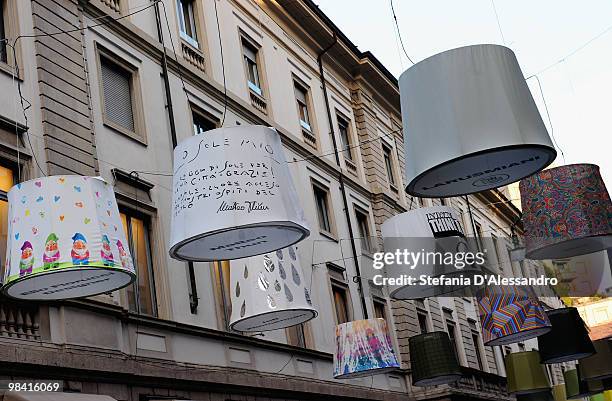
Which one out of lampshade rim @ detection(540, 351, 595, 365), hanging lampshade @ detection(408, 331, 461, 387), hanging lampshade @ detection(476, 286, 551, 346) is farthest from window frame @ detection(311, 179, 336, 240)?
lampshade rim @ detection(540, 351, 595, 365)

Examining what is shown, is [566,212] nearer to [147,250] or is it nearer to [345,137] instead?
[147,250]

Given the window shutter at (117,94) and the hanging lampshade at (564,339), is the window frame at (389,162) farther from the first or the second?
the window shutter at (117,94)

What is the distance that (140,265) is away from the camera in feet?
43.0

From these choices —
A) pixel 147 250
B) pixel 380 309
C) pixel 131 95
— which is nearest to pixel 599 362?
pixel 380 309

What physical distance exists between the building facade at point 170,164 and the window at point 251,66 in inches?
2.7

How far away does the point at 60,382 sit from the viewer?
1029cm

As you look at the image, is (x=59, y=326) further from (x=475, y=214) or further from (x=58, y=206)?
(x=475, y=214)

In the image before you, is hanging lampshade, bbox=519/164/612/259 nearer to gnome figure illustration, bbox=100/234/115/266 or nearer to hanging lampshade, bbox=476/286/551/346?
hanging lampshade, bbox=476/286/551/346

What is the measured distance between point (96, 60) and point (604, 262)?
8783 mm

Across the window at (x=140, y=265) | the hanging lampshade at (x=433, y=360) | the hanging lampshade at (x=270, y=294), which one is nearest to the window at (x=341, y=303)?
the hanging lampshade at (x=433, y=360)

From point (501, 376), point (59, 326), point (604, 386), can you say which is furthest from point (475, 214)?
point (59, 326)

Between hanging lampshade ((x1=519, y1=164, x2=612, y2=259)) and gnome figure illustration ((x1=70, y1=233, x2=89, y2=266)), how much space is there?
5.00m

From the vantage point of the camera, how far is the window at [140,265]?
499 inches

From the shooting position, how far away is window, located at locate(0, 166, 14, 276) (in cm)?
1051
